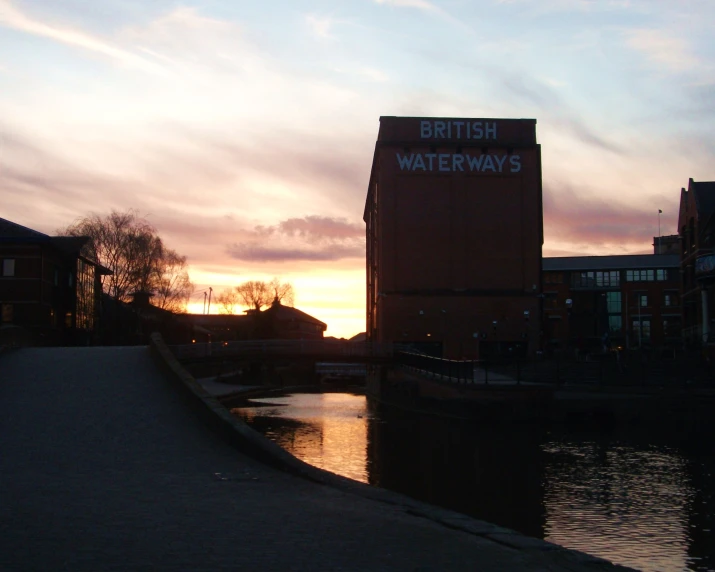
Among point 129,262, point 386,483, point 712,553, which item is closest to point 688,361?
point 386,483

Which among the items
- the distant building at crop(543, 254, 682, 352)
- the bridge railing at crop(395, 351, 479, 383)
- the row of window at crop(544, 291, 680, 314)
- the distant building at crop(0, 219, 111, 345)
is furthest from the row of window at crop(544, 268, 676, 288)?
the distant building at crop(0, 219, 111, 345)

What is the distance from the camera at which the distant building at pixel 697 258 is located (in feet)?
172

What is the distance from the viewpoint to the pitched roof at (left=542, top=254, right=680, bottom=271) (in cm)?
9950

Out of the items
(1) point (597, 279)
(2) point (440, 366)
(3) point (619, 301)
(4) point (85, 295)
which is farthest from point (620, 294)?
(4) point (85, 295)

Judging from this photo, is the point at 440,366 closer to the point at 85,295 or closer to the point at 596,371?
the point at 596,371

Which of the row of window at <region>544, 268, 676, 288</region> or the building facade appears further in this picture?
the row of window at <region>544, 268, 676, 288</region>

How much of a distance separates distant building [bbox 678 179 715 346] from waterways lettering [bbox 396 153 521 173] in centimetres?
1380

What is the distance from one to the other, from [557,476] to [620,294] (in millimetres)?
83343

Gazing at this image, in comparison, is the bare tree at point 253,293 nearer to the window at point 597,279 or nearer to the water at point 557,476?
the window at point 597,279

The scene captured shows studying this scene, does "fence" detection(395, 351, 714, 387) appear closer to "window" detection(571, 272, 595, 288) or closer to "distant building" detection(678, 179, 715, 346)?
"distant building" detection(678, 179, 715, 346)

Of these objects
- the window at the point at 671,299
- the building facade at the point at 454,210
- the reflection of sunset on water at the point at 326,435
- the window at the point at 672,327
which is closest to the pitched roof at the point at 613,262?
the window at the point at 671,299

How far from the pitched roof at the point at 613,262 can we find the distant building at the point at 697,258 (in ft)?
100.0

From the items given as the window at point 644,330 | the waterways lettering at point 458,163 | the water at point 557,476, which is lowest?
the water at point 557,476

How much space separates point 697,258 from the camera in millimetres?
54500
